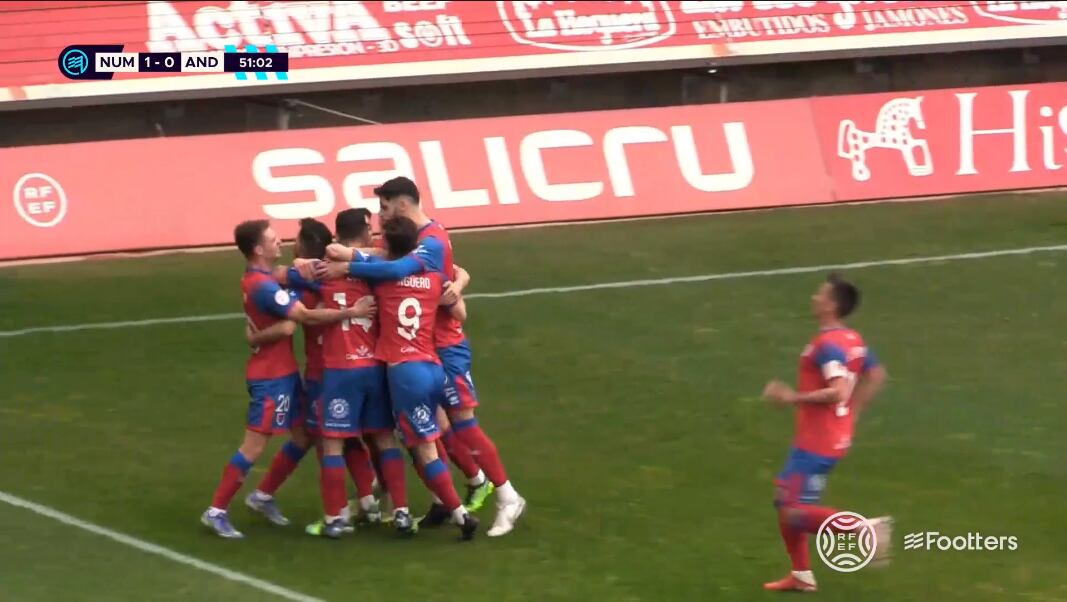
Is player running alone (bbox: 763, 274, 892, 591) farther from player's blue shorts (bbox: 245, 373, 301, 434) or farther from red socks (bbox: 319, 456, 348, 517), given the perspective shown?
player's blue shorts (bbox: 245, 373, 301, 434)

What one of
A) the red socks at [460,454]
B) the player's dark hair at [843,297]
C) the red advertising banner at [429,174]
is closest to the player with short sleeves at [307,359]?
the red socks at [460,454]

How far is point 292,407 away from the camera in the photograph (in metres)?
9.37

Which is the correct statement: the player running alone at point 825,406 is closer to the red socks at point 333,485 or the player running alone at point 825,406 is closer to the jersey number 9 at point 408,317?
the jersey number 9 at point 408,317

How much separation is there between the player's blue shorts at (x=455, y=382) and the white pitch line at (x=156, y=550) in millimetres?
1562

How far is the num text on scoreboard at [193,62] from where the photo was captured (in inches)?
875

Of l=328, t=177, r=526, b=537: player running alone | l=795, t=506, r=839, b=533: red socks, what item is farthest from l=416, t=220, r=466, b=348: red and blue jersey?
l=795, t=506, r=839, b=533: red socks

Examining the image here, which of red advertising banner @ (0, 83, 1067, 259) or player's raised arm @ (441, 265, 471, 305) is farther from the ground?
red advertising banner @ (0, 83, 1067, 259)

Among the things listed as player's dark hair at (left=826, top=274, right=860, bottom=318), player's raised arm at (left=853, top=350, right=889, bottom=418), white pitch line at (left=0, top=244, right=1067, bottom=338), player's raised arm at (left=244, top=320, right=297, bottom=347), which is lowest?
white pitch line at (left=0, top=244, right=1067, bottom=338)

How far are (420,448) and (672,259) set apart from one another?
8312 millimetres

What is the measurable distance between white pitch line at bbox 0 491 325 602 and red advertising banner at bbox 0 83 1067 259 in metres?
7.55

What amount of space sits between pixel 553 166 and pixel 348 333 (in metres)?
9.97

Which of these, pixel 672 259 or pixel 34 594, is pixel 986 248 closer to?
pixel 672 259

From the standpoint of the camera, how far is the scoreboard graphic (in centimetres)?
2216

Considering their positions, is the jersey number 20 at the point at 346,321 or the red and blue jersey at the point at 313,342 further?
the red and blue jersey at the point at 313,342
